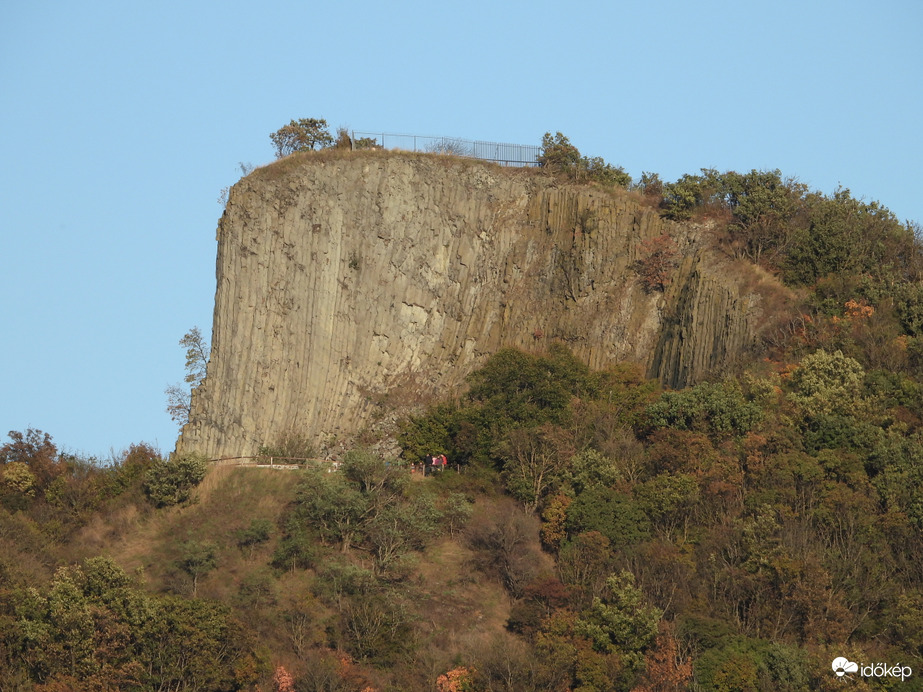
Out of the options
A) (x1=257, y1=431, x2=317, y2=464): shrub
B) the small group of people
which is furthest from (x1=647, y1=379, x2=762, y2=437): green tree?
(x1=257, y1=431, x2=317, y2=464): shrub

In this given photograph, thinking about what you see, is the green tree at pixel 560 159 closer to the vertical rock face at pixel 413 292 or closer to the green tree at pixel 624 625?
the vertical rock face at pixel 413 292

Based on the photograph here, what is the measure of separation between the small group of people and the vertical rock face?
2478 mm

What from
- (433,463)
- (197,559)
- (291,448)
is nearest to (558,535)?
(433,463)

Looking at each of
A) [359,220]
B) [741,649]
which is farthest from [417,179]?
[741,649]

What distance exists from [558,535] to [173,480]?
14.1 metres

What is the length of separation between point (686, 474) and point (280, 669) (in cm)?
1549

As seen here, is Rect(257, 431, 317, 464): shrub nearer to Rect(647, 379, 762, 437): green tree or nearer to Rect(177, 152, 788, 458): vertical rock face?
Rect(177, 152, 788, 458): vertical rock face

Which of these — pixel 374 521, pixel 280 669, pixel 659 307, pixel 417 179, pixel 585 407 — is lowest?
pixel 280 669

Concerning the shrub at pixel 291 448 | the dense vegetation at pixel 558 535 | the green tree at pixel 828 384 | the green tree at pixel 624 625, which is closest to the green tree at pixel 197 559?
the dense vegetation at pixel 558 535

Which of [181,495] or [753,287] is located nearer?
[181,495]

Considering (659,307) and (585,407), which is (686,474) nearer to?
(585,407)

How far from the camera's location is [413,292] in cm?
6512

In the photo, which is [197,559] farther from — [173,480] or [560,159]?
[560,159]

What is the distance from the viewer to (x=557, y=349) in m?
65.3
